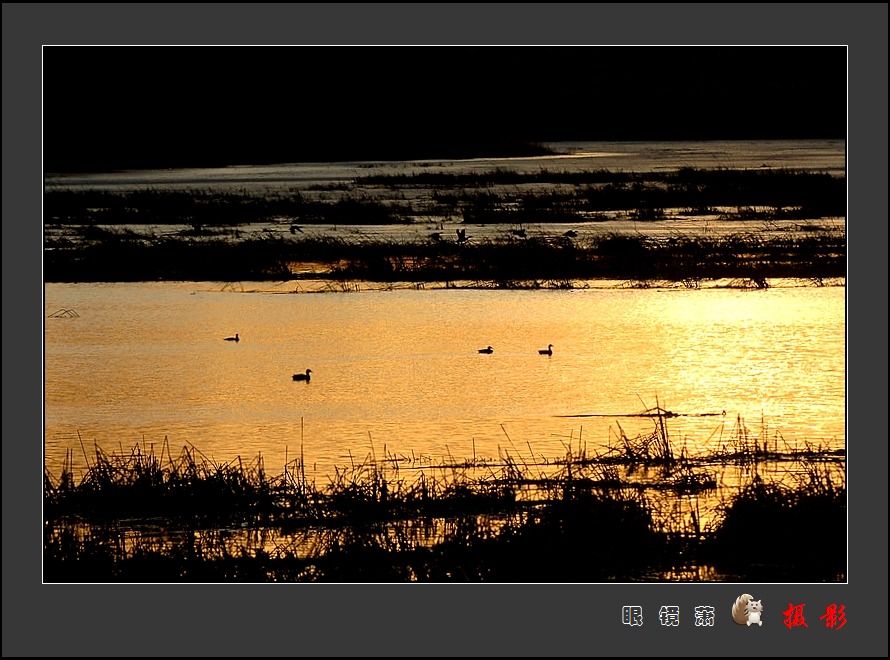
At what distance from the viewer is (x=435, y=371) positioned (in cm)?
962

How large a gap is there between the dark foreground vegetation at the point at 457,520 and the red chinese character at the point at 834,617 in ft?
0.53

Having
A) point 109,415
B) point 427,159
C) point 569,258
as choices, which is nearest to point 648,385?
point 569,258

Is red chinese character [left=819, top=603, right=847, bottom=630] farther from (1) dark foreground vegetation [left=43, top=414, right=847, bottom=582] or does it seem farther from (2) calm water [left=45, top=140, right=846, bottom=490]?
(2) calm water [left=45, top=140, right=846, bottom=490]

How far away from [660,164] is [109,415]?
10.2 feet

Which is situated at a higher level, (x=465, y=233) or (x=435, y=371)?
(x=465, y=233)

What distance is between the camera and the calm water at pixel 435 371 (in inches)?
355

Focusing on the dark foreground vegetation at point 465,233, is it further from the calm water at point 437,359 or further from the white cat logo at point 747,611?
the white cat logo at point 747,611

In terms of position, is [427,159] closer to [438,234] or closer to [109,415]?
[438,234]

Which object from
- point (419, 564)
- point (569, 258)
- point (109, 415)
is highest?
point (569, 258)

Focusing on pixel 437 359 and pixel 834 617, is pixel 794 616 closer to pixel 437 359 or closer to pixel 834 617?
pixel 834 617

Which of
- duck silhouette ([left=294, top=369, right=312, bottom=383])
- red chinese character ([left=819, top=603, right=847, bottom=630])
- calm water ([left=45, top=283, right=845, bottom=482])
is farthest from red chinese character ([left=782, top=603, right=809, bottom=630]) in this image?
duck silhouette ([left=294, top=369, right=312, bottom=383])

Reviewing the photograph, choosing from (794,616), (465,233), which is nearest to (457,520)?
(794,616)

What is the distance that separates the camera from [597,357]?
953 centimetres

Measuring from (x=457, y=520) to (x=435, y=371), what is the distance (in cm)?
112
